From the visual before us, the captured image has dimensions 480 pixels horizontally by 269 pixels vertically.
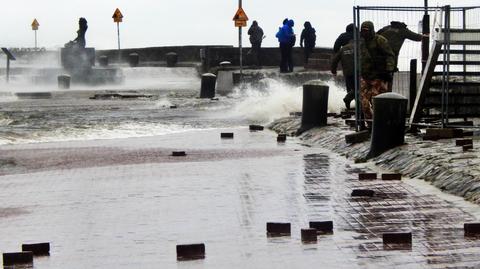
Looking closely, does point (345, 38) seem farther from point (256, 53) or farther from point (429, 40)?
point (256, 53)

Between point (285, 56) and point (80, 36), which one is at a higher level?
point (80, 36)

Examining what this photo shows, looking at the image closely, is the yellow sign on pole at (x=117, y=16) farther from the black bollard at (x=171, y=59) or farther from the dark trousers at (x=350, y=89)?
the dark trousers at (x=350, y=89)

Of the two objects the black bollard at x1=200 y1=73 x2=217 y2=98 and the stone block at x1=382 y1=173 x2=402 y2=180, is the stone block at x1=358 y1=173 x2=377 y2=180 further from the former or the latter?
the black bollard at x1=200 y1=73 x2=217 y2=98

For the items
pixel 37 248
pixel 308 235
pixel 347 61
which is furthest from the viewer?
pixel 347 61

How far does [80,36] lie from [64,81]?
200 cm

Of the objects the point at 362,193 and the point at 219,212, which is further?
the point at 362,193

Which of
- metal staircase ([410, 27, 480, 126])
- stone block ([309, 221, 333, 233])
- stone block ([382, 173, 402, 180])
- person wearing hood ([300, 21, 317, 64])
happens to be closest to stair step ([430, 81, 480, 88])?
metal staircase ([410, 27, 480, 126])

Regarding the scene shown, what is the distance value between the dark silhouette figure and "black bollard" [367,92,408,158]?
40.9m

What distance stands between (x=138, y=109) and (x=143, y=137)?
38.3 feet

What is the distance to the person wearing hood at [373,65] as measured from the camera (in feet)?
65.5

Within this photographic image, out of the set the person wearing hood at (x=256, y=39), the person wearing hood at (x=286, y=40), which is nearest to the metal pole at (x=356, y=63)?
the person wearing hood at (x=286, y=40)

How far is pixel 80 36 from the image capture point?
58.9 metres

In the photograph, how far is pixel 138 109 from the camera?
37188 millimetres

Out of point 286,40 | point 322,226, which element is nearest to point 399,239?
point 322,226
